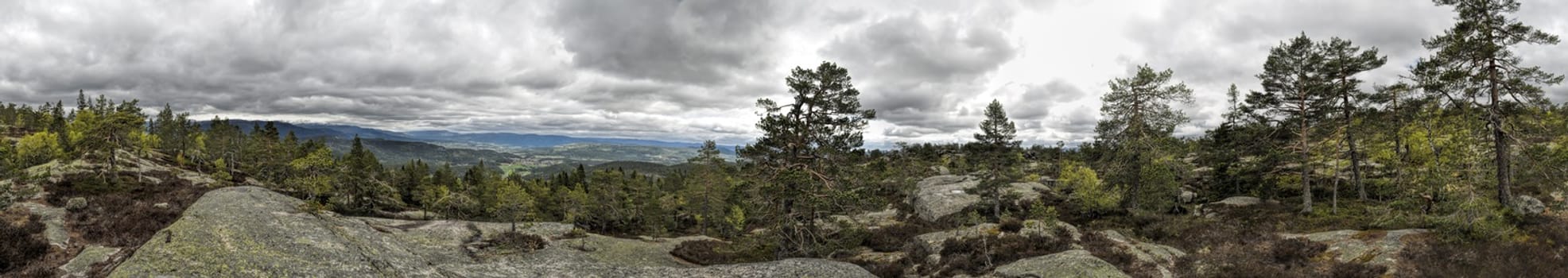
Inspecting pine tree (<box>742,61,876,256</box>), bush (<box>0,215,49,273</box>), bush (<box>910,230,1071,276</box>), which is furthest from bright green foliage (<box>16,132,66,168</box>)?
bush (<box>910,230,1071,276</box>)

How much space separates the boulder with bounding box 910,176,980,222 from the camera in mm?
49906

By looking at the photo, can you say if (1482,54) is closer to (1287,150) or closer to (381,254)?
(1287,150)

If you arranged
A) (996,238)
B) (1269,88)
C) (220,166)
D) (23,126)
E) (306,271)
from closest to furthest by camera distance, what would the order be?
1. (306,271)
2. (996,238)
3. (1269,88)
4. (220,166)
5. (23,126)

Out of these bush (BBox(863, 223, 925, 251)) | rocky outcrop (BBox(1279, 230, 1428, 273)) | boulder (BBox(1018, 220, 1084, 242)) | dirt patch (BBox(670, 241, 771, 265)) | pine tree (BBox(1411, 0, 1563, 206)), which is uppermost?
pine tree (BBox(1411, 0, 1563, 206))

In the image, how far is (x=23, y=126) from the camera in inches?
4596

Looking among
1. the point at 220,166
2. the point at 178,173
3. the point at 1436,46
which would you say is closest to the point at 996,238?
the point at 1436,46

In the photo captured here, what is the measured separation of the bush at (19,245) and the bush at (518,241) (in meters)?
14.7

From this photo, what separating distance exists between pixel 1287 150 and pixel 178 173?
10530 centimetres

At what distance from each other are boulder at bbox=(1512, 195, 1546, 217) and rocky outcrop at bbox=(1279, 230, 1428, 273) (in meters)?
4.17

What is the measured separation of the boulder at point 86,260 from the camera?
1511cm

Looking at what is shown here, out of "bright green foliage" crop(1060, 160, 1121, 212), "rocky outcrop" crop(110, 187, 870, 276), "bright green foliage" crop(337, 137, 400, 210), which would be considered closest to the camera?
"rocky outcrop" crop(110, 187, 870, 276)

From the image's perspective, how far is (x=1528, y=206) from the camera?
2423cm

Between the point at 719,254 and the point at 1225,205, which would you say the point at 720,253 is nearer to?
the point at 719,254

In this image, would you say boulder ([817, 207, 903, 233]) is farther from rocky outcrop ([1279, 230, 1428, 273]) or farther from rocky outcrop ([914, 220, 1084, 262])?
rocky outcrop ([1279, 230, 1428, 273])
